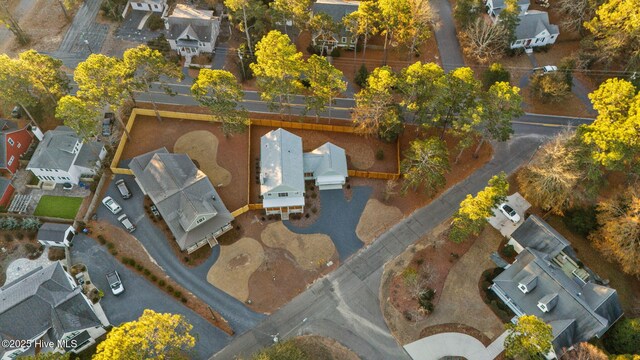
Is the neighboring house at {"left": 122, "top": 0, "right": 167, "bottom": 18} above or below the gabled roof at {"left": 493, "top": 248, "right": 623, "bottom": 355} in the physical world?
above

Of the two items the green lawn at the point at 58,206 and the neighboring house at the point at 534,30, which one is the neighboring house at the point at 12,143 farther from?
the neighboring house at the point at 534,30

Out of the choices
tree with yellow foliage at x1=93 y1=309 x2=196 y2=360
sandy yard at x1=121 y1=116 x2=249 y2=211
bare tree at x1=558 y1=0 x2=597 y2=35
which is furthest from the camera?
bare tree at x1=558 y1=0 x2=597 y2=35

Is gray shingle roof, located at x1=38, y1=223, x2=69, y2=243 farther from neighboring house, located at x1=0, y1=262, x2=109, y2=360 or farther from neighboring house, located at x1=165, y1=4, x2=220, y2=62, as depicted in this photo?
neighboring house, located at x1=165, y1=4, x2=220, y2=62

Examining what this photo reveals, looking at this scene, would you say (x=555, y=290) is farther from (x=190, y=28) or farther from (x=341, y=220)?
(x=190, y=28)

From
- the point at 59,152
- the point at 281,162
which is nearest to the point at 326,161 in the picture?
the point at 281,162

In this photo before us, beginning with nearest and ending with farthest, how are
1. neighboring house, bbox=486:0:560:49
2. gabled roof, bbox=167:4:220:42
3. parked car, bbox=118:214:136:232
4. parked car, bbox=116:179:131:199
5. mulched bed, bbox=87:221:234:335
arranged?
mulched bed, bbox=87:221:234:335
parked car, bbox=118:214:136:232
parked car, bbox=116:179:131:199
gabled roof, bbox=167:4:220:42
neighboring house, bbox=486:0:560:49

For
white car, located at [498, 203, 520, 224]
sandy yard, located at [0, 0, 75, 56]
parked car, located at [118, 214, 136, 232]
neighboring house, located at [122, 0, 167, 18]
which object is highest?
neighboring house, located at [122, 0, 167, 18]

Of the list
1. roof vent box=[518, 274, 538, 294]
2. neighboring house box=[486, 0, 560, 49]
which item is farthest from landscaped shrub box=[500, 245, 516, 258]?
neighboring house box=[486, 0, 560, 49]
